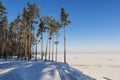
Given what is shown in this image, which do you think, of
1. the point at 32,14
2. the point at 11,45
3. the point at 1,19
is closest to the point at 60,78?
the point at 32,14

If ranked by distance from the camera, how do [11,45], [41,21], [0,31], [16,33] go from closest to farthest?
[41,21]
[0,31]
[16,33]
[11,45]

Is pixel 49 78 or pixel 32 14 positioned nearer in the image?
pixel 49 78

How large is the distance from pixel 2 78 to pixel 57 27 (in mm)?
42922

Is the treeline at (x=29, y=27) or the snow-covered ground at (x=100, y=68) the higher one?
the treeline at (x=29, y=27)

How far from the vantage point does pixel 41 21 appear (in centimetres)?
5716

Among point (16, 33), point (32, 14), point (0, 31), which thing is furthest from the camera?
point (16, 33)

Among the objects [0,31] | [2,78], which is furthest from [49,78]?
[0,31]

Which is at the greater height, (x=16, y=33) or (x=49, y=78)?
(x=16, y=33)

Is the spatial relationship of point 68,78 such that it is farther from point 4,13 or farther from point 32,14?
point 4,13

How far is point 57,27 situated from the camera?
195ft

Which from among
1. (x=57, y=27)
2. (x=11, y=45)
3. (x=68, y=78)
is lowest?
(x=68, y=78)

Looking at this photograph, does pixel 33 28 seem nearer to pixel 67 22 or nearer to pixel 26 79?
pixel 67 22

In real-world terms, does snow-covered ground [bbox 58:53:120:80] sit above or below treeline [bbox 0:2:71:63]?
below

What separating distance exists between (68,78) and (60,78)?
89cm
